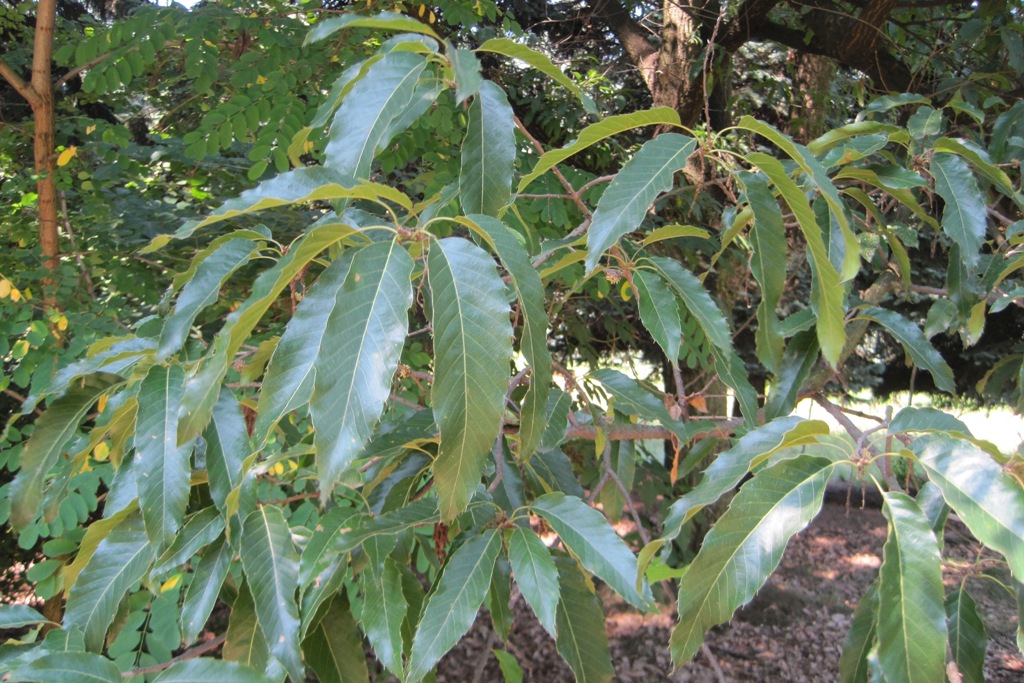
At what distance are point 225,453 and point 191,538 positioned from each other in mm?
103

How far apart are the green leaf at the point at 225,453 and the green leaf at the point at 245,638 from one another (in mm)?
121

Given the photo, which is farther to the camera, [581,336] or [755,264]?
[581,336]

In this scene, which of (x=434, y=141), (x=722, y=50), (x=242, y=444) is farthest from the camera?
(x=722, y=50)

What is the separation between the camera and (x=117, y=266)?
2.41 meters

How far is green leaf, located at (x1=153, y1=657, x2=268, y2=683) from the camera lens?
0.67 m

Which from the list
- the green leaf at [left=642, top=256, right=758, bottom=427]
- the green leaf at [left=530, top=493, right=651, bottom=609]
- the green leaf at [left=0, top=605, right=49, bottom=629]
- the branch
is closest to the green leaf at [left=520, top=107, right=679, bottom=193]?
the green leaf at [left=642, top=256, right=758, bottom=427]

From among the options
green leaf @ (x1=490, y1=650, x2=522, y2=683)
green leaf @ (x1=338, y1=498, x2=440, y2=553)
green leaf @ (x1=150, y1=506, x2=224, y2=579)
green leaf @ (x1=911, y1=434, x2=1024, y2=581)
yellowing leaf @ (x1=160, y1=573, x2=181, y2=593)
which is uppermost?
green leaf @ (x1=911, y1=434, x2=1024, y2=581)

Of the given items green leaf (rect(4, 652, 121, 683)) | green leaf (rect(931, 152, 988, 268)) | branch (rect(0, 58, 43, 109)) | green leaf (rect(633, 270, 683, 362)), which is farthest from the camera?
branch (rect(0, 58, 43, 109))

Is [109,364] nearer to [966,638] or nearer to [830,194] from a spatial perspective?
[830,194]

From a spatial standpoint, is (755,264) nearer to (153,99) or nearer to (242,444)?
(242,444)

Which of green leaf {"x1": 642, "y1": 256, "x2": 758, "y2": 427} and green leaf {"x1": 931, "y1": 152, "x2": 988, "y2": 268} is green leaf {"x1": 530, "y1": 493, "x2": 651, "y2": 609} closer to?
green leaf {"x1": 642, "y1": 256, "x2": 758, "y2": 427}

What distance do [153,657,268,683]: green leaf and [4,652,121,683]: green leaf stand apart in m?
0.05

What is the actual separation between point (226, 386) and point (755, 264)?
0.63 m

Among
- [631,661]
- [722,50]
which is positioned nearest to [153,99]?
[722,50]
